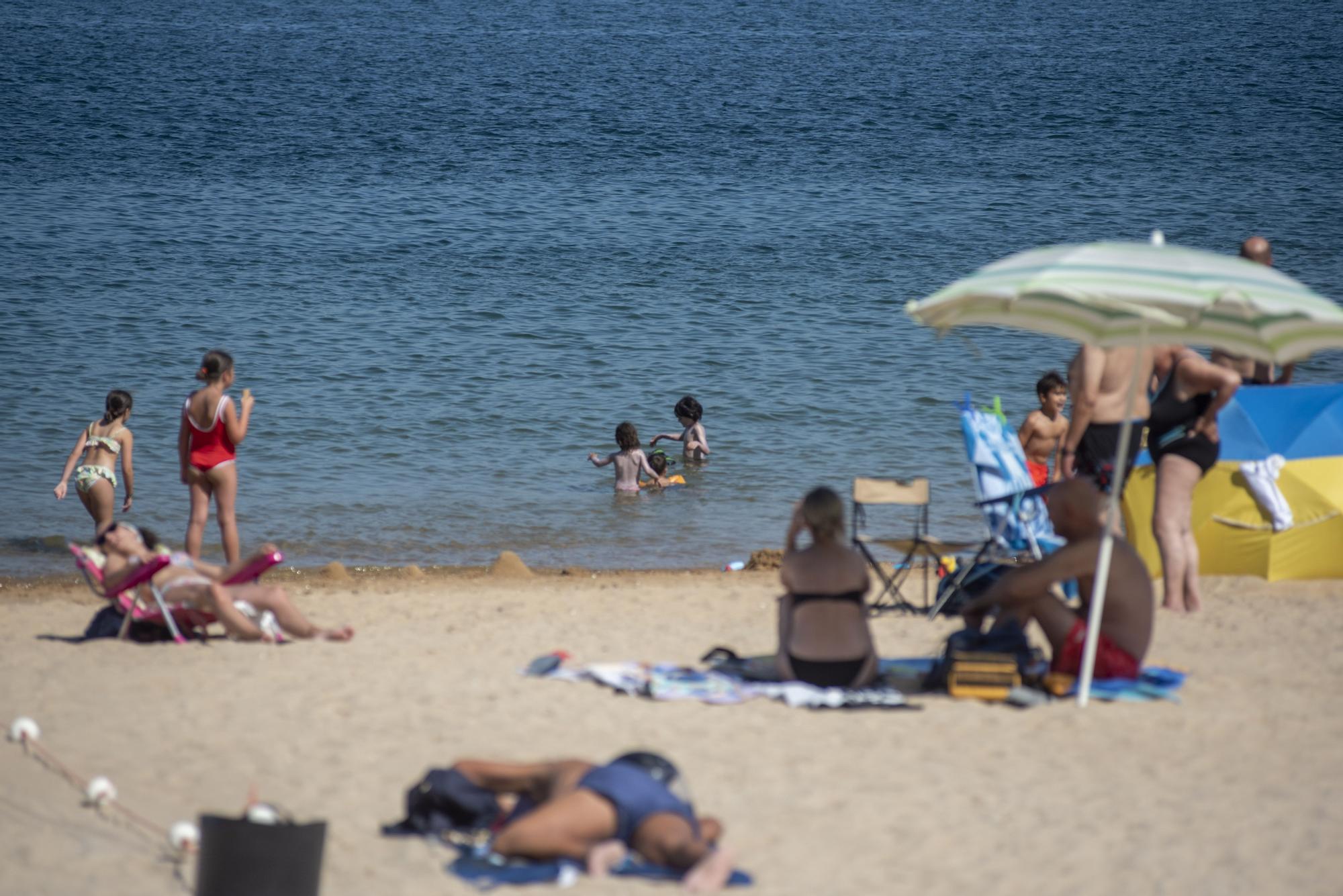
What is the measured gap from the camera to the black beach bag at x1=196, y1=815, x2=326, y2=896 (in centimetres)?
378

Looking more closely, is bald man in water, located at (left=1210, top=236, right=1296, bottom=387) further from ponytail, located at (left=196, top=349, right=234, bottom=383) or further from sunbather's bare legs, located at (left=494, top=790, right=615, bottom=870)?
ponytail, located at (left=196, top=349, right=234, bottom=383)

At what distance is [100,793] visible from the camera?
4.73m

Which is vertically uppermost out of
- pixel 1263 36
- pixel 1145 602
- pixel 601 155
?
pixel 1263 36

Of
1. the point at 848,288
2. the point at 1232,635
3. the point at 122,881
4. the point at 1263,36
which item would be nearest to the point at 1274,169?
the point at 848,288

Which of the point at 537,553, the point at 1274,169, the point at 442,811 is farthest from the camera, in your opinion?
the point at 1274,169

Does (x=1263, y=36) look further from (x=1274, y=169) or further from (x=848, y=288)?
(x=848, y=288)

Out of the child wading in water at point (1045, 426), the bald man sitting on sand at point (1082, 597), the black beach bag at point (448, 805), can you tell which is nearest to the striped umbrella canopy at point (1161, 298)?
the bald man sitting on sand at point (1082, 597)

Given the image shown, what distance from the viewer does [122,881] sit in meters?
4.22

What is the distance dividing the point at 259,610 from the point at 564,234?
52.0ft

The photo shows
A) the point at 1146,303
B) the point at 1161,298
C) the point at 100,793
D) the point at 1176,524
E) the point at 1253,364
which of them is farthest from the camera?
the point at 1253,364

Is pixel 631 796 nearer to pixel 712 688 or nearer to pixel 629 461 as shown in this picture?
pixel 712 688

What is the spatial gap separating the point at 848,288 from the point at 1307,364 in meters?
6.02

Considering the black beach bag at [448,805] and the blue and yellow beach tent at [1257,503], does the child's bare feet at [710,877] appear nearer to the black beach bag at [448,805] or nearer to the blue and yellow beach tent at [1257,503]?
the black beach bag at [448,805]

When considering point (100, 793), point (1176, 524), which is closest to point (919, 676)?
point (1176, 524)
